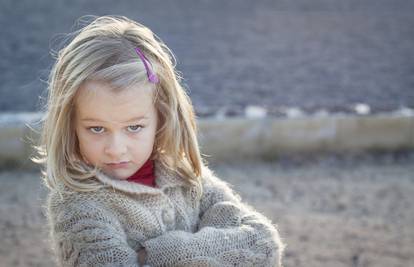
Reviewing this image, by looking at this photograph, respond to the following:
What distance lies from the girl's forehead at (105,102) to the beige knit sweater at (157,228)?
0.19 m

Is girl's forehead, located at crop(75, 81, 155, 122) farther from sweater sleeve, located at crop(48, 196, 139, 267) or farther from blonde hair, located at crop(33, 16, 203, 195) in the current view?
sweater sleeve, located at crop(48, 196, 139, 267)

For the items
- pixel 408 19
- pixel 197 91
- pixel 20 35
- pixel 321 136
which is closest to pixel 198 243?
pixel 321 136

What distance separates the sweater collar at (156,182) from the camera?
204 cm

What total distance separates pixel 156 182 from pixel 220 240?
0.92 feet

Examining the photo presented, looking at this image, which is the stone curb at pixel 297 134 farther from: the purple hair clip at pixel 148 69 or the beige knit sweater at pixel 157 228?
the purple hair clip at pixel 148 69

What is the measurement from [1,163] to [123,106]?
278cm

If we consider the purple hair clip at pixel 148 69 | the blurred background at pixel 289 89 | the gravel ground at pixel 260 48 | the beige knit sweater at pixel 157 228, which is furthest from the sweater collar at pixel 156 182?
the gravel ground at pixel 260 48

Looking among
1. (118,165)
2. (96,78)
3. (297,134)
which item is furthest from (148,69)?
(297,134)

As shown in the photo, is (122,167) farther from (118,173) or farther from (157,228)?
(157,228)

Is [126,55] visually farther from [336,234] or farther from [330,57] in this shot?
[330,57]

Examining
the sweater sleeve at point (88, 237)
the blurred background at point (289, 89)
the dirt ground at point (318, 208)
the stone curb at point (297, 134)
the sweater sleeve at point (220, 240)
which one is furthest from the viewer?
the stone curb at point (297, 134)

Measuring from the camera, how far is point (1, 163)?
452 centimetres

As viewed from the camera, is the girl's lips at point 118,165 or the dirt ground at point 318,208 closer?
the girl's lips at point 118,165

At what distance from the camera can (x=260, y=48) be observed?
8.46m
